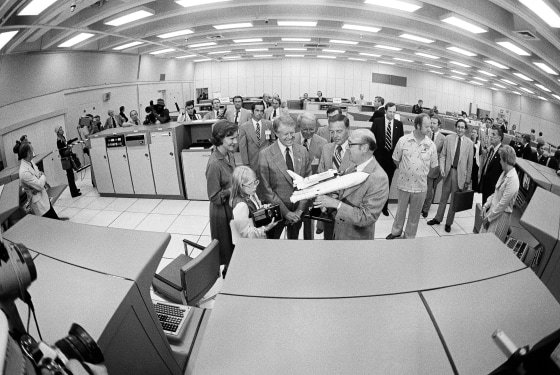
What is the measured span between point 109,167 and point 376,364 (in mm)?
6218

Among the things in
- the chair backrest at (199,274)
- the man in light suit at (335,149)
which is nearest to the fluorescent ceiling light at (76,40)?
the man in light suit at (335,149)

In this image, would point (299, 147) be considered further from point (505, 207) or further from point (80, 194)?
point (80, 194)

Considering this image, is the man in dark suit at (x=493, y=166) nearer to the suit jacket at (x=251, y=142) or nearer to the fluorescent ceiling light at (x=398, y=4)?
the fluorescent ceiling light at (x=398, y=4)

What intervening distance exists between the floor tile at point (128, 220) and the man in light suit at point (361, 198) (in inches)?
141

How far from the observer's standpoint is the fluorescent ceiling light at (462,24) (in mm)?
5359

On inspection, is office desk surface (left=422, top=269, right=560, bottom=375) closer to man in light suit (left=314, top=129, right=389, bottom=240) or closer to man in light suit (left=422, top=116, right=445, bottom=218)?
man in light suit (left=314, top=129, right=389, bottom=240)

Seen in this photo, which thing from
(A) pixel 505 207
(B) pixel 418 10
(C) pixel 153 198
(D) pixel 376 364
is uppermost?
(B) pixel 418 10

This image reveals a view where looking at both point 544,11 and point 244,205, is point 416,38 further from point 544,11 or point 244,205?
point 244,205

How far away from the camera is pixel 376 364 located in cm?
54

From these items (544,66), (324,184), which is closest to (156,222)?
(324,184)

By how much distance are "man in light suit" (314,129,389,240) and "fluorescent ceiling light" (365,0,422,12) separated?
13.4ft

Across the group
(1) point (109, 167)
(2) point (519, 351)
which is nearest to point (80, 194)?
(1) point (109, 167)

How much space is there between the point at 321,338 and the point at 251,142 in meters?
4.23

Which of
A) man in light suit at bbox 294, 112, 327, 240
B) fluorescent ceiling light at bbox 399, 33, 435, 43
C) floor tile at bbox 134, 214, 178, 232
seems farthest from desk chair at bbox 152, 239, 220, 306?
fluorescent ceiling light at bbox 399, 33, 435, 43
